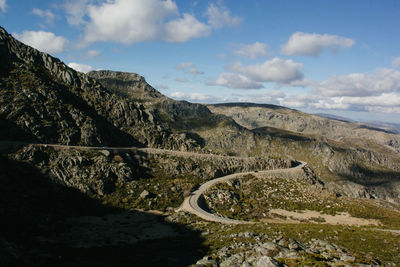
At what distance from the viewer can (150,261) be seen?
35.5 m

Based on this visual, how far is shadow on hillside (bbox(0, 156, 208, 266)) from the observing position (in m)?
34.7

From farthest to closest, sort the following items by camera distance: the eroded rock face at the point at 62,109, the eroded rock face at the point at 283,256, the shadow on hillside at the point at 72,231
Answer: the eroded rock face at the point at 62,109 → the shadow on hillside at the point at 72,231 → the eroded rock face at the point at 283,256

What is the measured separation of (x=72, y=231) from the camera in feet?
169

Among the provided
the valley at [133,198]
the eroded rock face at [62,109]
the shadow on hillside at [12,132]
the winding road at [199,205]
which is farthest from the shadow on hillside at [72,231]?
the eroded rock face at [62,109]

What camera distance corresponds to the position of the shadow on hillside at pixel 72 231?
114 feet

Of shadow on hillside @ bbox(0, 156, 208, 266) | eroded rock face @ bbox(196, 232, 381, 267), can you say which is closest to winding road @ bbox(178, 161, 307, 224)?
shadow on hillside @ bbox(0, 156, 208, 266)

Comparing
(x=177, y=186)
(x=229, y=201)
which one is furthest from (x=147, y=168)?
(x=229, y=201)

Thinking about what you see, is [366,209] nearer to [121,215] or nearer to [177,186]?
[177,186]

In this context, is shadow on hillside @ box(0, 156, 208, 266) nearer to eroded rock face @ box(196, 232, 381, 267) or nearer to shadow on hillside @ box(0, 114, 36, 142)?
eroded rock face @ box(196, 232, 381, 267)

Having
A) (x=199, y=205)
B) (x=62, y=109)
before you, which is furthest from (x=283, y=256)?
(x=62, y=109)

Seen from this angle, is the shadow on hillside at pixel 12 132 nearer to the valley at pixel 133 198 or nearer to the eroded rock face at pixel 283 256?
the valley at pixel 133 198

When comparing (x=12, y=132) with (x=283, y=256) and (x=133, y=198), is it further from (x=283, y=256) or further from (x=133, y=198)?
(x=283, y=256)

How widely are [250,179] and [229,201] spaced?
74.8 feet

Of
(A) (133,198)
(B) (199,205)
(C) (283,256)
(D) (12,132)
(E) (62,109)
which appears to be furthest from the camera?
(E) (62,109)
